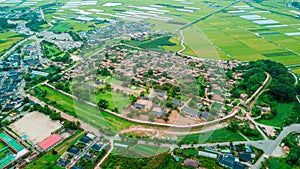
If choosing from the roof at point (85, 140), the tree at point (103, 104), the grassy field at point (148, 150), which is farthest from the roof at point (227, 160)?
the tree at point (103, 104)

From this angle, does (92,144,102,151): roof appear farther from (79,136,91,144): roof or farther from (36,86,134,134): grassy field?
(36,86,134,134): grassy field

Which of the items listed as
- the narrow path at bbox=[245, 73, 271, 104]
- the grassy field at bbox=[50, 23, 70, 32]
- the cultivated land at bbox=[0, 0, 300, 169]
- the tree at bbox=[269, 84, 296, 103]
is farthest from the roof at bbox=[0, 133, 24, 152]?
the grassy field at bbox=[50, 23, 70, 32]

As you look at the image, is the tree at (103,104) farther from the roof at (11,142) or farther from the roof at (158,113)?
the roof at (11,142)

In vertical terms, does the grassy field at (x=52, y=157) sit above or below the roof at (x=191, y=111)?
below

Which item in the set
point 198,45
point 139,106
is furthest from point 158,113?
point 198,45

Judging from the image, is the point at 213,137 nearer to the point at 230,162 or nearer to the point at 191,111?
the point at 230,162
